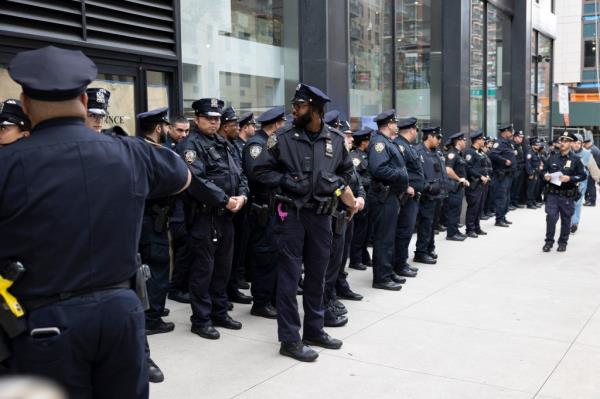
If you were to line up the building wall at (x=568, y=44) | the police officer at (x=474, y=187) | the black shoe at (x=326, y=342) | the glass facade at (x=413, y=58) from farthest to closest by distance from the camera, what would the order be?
the building wall at (x=568, y=44)
the glass facade at (x=413, y=58)
the police officer at (x=474, y=187)
the black shoe at (x=326, y=342)

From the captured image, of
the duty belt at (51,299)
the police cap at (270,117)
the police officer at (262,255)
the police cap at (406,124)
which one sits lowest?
the police officer at (262,255)

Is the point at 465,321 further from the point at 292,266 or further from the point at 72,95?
the point at 72,95

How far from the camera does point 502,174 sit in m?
13.1

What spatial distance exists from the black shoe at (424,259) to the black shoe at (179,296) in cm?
360

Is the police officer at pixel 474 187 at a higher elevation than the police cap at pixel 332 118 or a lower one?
lower

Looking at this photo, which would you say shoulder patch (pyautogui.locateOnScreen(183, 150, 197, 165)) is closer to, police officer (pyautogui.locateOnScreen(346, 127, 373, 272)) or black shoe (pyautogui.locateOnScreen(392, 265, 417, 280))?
police officer (pyautogui.locateOnScreen(346, 127, 373, 272))

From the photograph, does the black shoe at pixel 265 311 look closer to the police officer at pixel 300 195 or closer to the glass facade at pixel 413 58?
the police officer at pixel 300 195

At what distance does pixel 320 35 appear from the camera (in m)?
9.64

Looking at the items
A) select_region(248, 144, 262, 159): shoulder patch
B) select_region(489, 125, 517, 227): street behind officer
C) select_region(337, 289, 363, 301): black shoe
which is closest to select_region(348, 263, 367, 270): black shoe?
select_region(337, 289, 363, 301): black shoe

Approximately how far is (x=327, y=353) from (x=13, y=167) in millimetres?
3289

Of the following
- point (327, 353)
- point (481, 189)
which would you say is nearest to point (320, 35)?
point (481, 189)

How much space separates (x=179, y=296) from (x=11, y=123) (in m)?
2.69

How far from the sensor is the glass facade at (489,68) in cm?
1609

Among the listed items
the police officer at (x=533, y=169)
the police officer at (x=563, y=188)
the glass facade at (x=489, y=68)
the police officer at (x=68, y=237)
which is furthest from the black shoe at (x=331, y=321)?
the police officer at (x=533, y=169)
